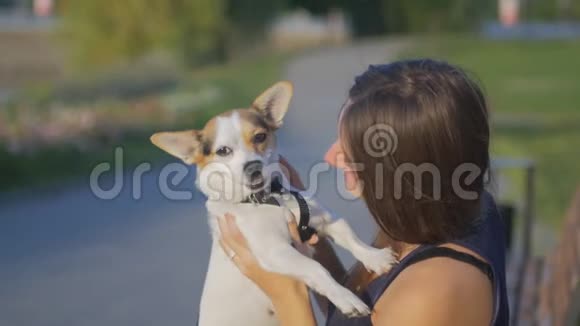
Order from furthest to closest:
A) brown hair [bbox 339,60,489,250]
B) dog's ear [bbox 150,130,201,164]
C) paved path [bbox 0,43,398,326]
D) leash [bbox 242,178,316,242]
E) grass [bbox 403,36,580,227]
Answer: grass [bbox 403,36,580,227]
paved path [bbox 0,43,398,326]
dog's ear [bbox 150,130,201,164]
leash [bbox 242,178,316,242]
brown hair [bbox 339,60,489,250]

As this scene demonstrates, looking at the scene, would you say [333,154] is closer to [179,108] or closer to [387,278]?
[387,278]

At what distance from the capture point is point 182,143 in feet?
7.09

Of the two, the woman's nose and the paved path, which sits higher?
the woman's nose

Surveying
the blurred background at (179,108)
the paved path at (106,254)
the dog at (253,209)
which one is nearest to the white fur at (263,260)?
the dog at (253,209)

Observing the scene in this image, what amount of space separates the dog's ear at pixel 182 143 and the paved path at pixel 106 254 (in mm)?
2037

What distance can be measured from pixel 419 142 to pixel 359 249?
45cm

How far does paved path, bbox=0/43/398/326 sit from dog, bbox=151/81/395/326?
6.54ft

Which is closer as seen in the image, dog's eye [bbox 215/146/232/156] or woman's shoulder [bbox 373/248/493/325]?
woman's shoulder [bbox 373/248/493/325]

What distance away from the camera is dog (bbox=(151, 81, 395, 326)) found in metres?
1.94

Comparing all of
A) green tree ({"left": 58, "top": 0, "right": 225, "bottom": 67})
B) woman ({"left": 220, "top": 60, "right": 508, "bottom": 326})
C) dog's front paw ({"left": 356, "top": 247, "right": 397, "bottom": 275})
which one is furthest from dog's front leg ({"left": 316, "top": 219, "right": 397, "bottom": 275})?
green tree ({"left": 58, "top": 0, "right": 225, "bottom": 67})

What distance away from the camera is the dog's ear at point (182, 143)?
7.02ft

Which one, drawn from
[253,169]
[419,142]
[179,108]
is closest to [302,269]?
[253,169]

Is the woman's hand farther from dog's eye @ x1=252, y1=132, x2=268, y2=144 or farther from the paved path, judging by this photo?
the paved path

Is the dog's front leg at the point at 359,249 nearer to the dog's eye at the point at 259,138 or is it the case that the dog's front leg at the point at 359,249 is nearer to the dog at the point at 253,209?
the dog at the point at 253,209
